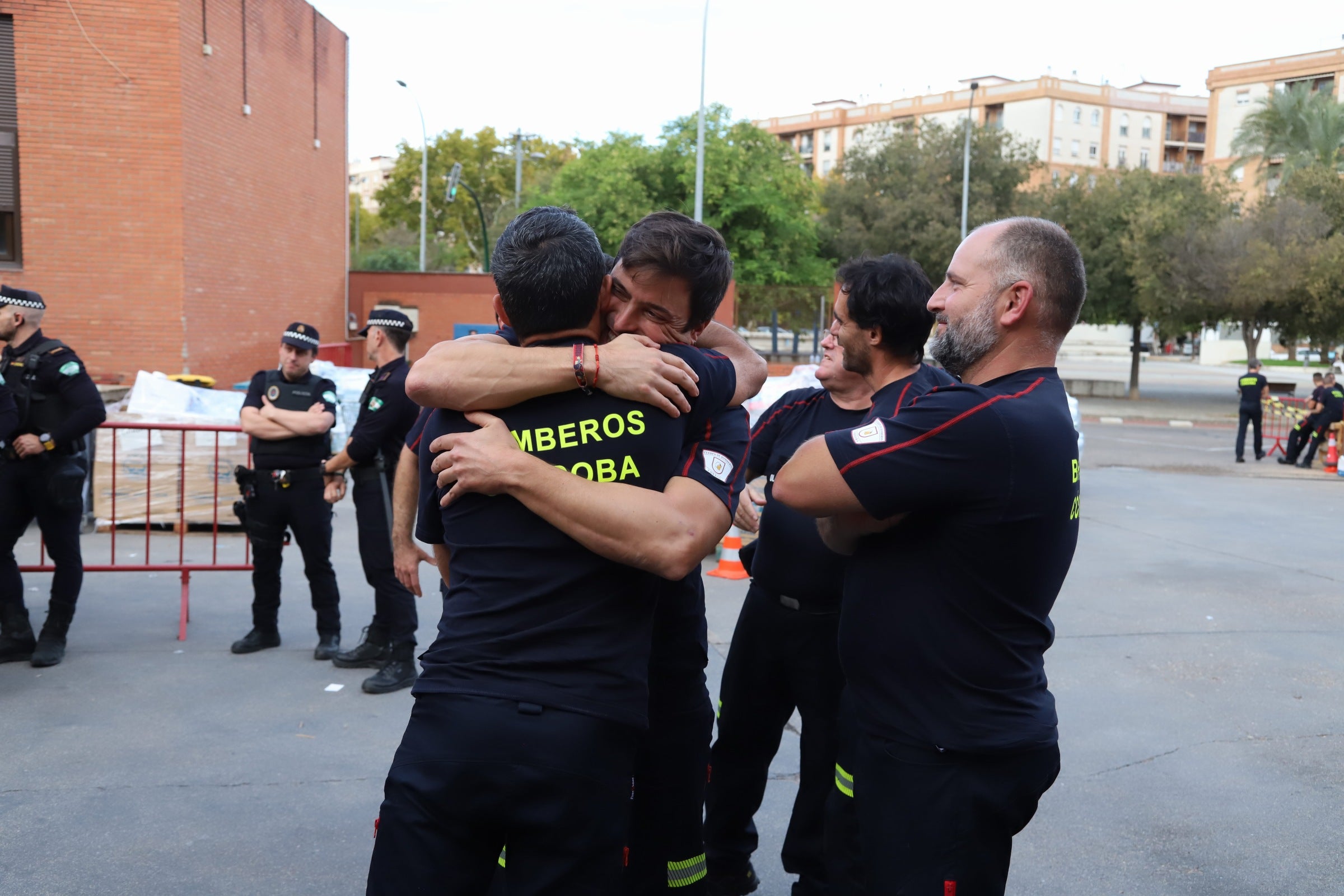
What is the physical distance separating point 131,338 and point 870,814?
15809 millimetres

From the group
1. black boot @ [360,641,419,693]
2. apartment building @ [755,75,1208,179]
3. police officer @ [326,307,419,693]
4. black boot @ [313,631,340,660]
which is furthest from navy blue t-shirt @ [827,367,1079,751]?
apartment building @ [755,75,1208,179]

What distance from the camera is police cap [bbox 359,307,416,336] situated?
6.12 meters

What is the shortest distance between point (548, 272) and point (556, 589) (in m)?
0.61

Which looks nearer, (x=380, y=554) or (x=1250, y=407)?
(x=380, y=554)

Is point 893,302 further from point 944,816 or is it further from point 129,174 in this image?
point 129,174

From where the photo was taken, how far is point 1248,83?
7369 centimetres

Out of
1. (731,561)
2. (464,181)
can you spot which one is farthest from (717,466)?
(464,181)

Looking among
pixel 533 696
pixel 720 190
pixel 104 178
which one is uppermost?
pixel 720 190

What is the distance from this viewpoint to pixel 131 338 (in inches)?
616

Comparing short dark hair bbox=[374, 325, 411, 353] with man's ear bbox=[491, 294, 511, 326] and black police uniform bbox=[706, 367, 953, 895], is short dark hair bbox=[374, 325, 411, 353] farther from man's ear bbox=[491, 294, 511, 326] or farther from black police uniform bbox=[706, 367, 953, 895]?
man's ear bbox=[491, 294, 511, 326]

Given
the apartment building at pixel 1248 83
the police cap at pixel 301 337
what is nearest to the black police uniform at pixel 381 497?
the police cap at pixel 301 337

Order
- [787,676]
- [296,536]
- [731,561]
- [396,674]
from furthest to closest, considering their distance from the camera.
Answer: [731,561] < [296,536] < [396,674] < [787,676]

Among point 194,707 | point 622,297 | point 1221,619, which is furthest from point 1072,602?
point 622,297

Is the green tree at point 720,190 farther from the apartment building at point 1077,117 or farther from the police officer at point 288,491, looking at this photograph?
the apartment building at point 1077,117
